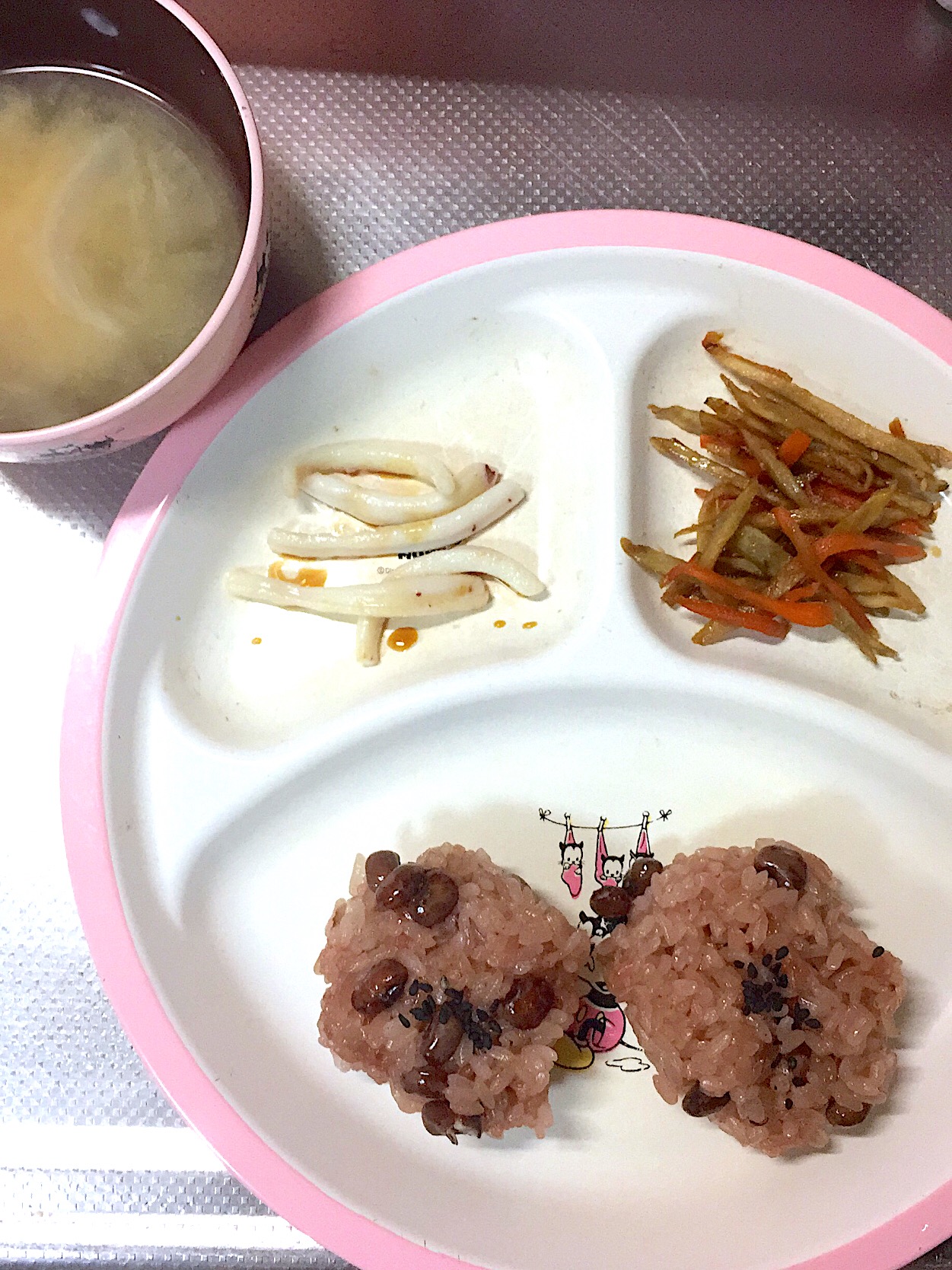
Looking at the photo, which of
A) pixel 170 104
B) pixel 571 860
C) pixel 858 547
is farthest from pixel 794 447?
pixel 170 104

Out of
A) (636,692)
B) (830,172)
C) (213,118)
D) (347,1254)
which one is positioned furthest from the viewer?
(830,172)

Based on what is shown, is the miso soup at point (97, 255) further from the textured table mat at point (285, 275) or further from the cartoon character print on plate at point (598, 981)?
the cartoon character print on plate at point (598, 981)

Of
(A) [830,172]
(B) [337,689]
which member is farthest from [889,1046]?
(A) [830,172]

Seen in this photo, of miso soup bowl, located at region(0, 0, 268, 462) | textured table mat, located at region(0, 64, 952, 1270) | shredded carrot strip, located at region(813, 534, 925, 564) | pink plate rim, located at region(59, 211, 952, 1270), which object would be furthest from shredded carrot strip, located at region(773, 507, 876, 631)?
miso soup bowl, located at region(0, 0, 268, 462)

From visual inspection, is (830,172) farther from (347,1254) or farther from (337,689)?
(347,1254)

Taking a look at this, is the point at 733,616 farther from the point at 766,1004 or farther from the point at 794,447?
the point at 766,1004

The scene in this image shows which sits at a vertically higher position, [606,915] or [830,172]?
[830,172]

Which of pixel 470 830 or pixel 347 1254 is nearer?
pixel 347 1254
